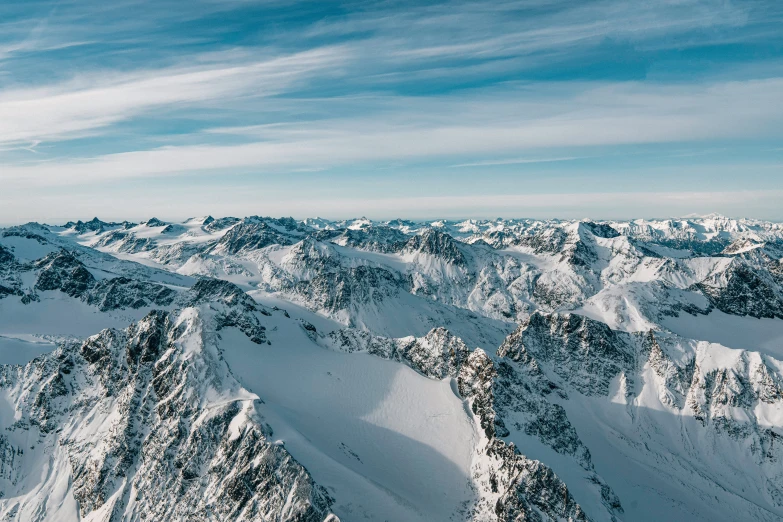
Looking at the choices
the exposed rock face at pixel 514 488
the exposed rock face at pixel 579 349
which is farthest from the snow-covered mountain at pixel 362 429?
the exposed rock face at pixel 579 349

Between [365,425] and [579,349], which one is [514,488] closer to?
[365,425]

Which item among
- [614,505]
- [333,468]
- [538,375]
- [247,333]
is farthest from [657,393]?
[247,333]

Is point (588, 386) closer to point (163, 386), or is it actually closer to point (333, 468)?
point (333, 468)

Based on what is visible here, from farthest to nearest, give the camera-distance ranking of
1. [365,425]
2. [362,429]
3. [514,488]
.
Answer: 1. [365,425]
2. [362,429]
3. [514,488]

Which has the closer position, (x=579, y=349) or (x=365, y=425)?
(x=365, y=425)

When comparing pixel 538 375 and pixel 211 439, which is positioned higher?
pixel 211 439

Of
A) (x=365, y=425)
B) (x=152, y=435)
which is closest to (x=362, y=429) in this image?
(x=365, y=425)

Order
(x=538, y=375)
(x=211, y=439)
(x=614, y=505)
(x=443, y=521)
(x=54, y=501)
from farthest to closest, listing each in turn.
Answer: (x=538, y=375) < (x=54, y=501) < (x=614, y=505) < (x=211, y=439) < (x=443, y=521)

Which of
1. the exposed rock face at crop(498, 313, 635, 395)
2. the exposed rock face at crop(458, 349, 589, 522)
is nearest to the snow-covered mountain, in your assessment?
the exposed rock face at crop(458, 349, 589, 522)
